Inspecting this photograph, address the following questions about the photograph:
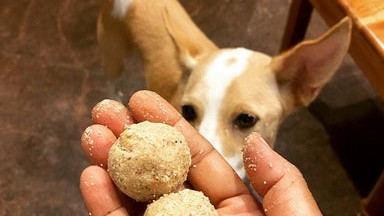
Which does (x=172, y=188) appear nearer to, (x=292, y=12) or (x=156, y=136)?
(x=156, y=136)

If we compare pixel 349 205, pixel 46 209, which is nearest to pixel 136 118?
pixel 46 209

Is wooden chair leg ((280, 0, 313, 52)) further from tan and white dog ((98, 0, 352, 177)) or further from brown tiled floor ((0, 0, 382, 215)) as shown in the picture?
tan and white dog ((98, 0, 352, 177))

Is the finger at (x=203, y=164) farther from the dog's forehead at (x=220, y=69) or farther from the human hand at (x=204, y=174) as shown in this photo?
the dog's forehead at (x=220, y=69)

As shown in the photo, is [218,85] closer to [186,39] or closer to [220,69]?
[220,69]

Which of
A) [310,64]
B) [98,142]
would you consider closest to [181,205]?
[98,142]

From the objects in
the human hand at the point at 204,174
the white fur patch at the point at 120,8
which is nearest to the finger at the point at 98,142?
the human hand at the point at 204,174

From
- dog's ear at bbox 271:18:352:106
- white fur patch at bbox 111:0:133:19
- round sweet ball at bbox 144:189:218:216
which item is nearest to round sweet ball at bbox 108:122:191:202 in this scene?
round sweet ball at bbox 144:189:218:216
